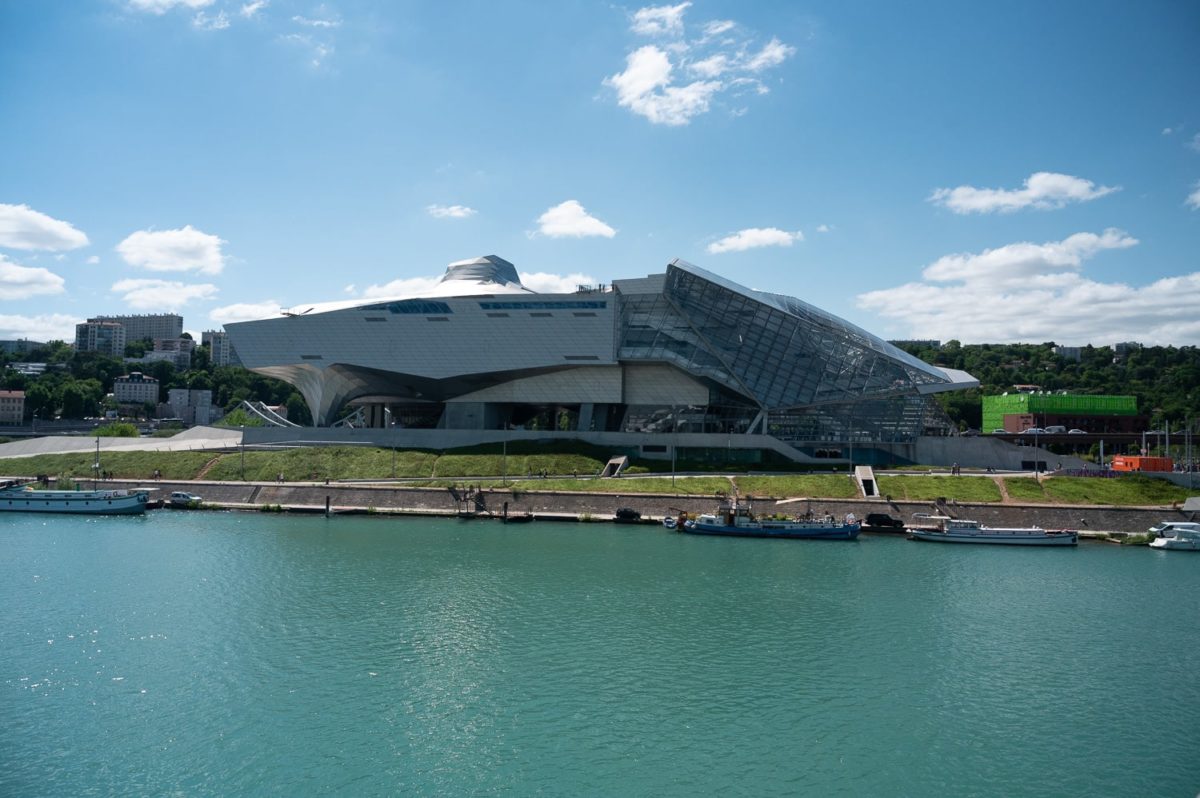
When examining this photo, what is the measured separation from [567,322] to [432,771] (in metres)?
62.0

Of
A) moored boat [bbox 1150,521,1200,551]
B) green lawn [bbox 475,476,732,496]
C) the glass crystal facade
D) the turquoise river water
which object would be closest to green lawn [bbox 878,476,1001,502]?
moored boat [bbox 1150,521,1200,551]

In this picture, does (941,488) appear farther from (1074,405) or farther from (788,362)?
(1074,405)

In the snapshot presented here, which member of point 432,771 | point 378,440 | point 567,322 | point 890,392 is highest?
point 567,322

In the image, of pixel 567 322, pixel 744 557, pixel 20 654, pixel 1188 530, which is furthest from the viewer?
pixel 567 322

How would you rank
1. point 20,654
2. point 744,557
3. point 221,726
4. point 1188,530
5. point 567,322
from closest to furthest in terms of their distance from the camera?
1. point 221,726
2. point 20,654
3. point 744,557
4. point 1188,530
5. point 567,322

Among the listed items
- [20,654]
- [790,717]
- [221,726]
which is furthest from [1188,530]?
[20,654]

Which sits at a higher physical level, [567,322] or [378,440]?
[567,322]

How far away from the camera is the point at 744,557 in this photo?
4328cm

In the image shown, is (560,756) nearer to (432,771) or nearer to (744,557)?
(432,771)

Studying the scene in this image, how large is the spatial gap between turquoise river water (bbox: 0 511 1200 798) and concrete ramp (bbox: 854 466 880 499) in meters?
15.9

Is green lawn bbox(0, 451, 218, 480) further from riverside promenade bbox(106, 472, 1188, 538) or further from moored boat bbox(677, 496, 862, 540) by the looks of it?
moored boat bbox(677, 496, 862, 540)

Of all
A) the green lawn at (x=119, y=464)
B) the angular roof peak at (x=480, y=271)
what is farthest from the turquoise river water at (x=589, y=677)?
the angular roof peak at (x=480, y=271)

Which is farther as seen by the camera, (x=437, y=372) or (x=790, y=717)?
(x=437, y=372)

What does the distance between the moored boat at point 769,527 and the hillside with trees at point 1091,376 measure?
82.2m
